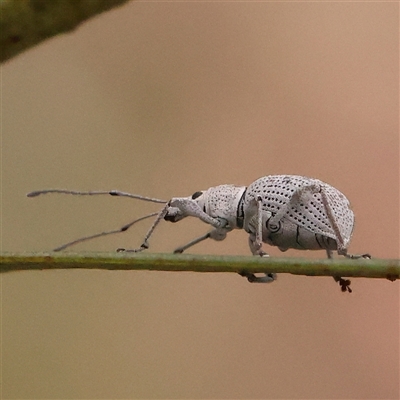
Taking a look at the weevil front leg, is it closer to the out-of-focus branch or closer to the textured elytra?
the textured elytra

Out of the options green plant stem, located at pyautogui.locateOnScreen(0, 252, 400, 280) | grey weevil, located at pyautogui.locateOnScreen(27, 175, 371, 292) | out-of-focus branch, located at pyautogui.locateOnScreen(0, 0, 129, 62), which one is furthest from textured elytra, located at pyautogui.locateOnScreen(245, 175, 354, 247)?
green plant stem, located at pyautogui.locateOnScreen(0, 252, 400, 280)

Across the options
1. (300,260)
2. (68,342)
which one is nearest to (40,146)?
(68,342)

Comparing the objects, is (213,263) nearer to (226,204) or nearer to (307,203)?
(307,203)

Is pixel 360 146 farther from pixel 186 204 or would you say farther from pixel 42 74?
pixel 42 74

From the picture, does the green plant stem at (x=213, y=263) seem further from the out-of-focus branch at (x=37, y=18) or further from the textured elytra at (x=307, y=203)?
the textured elytra at (x=307, y=203)

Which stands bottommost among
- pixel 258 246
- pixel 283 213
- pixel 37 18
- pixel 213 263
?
pixel 213 263

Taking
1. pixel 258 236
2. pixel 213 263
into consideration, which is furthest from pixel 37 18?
pixel 258 236
